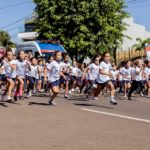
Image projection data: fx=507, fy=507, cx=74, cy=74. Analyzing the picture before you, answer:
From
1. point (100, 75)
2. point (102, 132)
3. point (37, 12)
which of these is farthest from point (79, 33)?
point (102, 132)

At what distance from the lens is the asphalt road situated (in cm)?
817

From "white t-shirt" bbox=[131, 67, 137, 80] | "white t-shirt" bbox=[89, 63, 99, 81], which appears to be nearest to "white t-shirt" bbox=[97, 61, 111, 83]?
"white t-shirt" bbox=[89, 63, 99, 81]

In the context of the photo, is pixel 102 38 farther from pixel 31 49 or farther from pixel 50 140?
pixel 50 140

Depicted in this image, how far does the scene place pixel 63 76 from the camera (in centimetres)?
1747

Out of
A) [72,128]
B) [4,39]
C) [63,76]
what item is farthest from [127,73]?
[4,39]

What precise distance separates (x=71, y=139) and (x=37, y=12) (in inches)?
1363

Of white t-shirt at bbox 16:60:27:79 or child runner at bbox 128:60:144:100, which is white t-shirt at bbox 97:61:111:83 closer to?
white t-shirt at bbox 16:60:27:79

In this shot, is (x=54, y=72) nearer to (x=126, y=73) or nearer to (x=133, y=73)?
(x=133, y=73)

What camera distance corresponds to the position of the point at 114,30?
136 ft

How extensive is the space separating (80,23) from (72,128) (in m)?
31.2

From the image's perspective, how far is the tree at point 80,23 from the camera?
133 ft

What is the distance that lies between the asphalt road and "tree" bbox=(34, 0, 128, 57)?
26.6 m

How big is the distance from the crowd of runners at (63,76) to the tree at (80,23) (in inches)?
572

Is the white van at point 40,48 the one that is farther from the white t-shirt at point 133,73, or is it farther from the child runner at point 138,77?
the child runner at point 138,77
